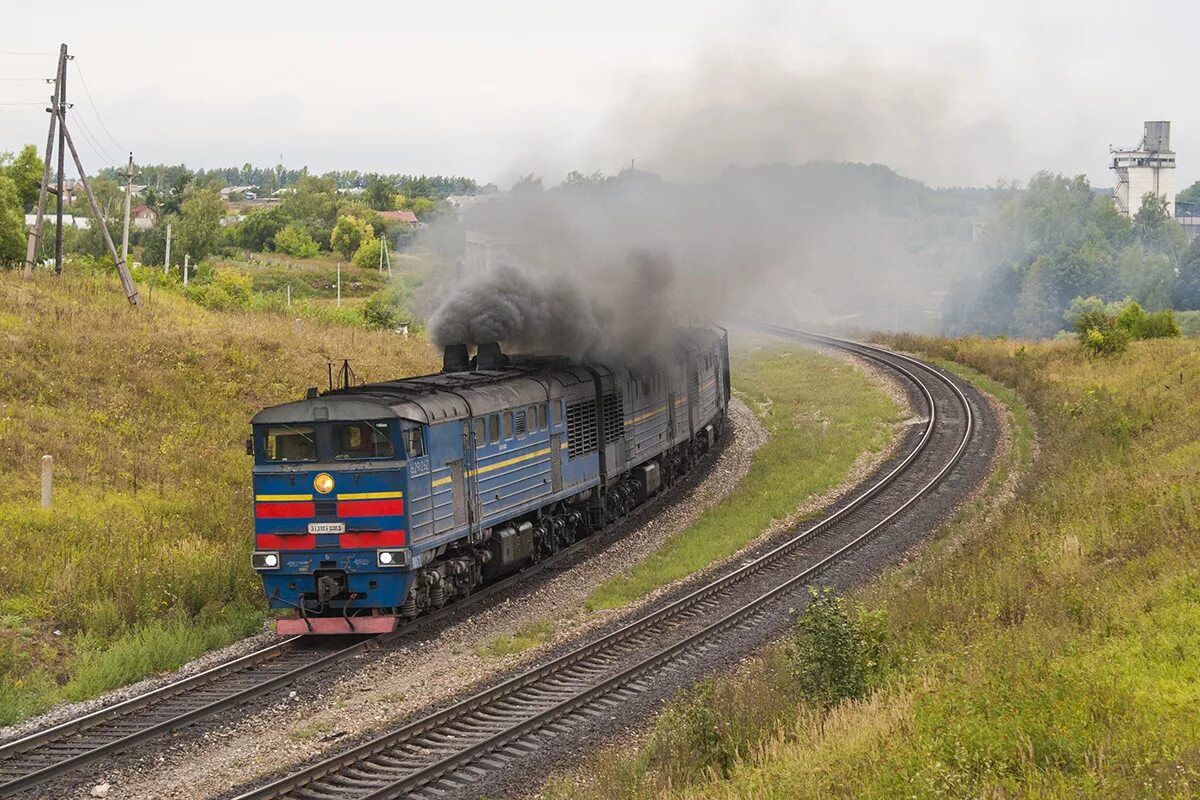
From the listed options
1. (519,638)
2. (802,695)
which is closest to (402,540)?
(519,638)

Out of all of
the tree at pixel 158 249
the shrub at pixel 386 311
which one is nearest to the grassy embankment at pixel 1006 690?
the shrub at pixel 386 311

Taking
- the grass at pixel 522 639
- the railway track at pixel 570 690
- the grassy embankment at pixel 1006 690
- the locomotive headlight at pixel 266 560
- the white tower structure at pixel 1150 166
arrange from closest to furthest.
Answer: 1. the grassy embankment at pixel 1006 690
2. the railway track at pixel 570 690
3. the grass at pixel 522 639
4. the locomotive headlight at pixel 266 560
5. the white tower structure at pixel 1150 166

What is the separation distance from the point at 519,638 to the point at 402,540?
7.29ft

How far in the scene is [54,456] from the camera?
23.1 meters

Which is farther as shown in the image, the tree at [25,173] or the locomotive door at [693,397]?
the tree at [25,173]

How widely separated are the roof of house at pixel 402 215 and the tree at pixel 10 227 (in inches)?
2555

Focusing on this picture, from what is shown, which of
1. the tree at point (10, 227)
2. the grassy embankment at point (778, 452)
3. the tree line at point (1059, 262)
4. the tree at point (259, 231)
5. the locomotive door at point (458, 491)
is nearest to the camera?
the locomotive door at point (458, 491)

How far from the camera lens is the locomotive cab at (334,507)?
1694 cm

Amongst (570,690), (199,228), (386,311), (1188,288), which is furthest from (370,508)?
A: (1188,288)

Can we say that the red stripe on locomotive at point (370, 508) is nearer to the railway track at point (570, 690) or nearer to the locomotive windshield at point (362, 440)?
the locomotive windshield at point (362, 440)

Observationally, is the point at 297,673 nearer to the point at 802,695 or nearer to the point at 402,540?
the point at 402,540

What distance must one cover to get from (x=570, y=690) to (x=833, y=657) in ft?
11.4

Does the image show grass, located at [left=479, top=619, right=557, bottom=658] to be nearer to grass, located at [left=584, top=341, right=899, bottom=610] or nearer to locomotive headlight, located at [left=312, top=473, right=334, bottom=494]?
grass, located at [left=584, top=341, right=899, bottom=610]

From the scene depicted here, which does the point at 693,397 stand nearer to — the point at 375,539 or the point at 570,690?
the point at 375,539
